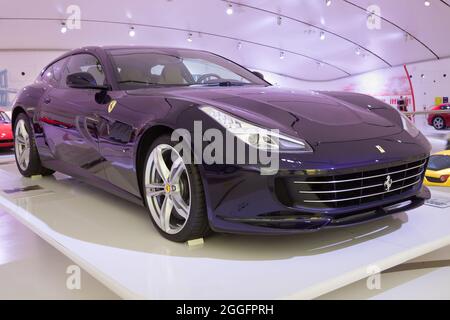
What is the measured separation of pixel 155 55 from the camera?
274 centimetres

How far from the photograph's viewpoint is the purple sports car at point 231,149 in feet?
5.47

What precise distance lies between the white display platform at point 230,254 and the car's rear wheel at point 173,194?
72 mm

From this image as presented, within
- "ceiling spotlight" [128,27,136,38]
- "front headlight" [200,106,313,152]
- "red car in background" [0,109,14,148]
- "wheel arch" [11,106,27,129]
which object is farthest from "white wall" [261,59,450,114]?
"front headlight" [200,106,313,152]

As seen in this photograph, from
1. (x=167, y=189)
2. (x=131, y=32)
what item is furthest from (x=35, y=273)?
(x=131, y=32)

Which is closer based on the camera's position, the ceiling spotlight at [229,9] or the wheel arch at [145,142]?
the wheel arch at [145,142]

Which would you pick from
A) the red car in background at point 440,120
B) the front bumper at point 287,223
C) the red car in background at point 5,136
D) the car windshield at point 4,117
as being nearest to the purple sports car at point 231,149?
the front bumper at point 287,223

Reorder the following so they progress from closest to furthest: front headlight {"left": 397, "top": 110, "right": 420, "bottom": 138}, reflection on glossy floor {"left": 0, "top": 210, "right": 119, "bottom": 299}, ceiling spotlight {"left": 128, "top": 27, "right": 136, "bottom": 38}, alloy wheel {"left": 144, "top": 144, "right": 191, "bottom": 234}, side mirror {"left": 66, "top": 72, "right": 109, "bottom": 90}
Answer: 1. reflection on glossy floor {"left": 0, "top": 210, "right": 119, "bottom": 299}
2. alloy wheel {"left": 144, "top": 144, "right": 191, "bottom": 234}
3. front headlight {"left": 397, "top": 110, "right": 420, "bottom": 138}
4. side mirror {"left": 66, "top": 72, "right": 109, "bottom": 90}
5. ceiling spotlight {"left": 128, "top": 27, "right": 136, "bottom": 38}

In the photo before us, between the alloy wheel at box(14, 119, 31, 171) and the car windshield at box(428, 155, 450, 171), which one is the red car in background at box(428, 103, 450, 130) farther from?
the alloy wheel at box(14, 119, 31, 171)

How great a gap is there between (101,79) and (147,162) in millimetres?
789

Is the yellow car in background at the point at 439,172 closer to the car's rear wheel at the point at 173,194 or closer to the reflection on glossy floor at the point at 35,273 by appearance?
the car's rear wheel at the point at 173,194

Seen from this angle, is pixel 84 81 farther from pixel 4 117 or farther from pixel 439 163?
pixel 4 117

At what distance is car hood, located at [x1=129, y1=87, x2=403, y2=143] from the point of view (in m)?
1.80

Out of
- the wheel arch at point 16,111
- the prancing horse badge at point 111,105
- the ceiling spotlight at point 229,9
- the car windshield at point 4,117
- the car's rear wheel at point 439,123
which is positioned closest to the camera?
the prancing horse badge at point 111,105
